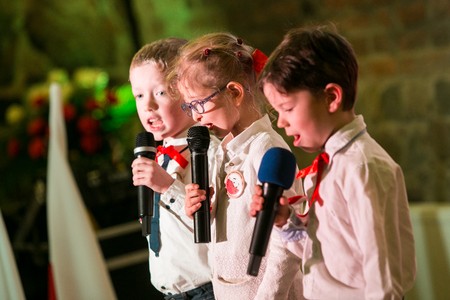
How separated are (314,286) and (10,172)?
129 inches

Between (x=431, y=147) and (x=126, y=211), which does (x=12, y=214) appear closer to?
(x=126, y=211)

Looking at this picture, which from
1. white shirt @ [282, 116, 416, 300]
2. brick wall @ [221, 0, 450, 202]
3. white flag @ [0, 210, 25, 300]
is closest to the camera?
white shirt @ [282, 116, 416, 300]

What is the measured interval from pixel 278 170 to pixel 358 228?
20cm

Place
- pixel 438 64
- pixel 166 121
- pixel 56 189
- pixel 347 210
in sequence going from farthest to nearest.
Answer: pixel 438 64
pixel 56 189
pixel 166 121
pixel 347 210

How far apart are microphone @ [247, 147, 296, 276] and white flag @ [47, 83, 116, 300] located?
1.84 m

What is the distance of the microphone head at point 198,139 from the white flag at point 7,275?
89 centimetres

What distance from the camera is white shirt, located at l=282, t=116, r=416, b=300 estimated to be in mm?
1521

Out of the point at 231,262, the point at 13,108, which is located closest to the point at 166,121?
the point at 231,262

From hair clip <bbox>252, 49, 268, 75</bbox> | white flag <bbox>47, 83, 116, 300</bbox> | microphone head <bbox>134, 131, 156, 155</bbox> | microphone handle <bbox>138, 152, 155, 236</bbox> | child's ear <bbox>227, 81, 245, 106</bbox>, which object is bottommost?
white flag <bbox>47, 83, 116, 300</bbox>

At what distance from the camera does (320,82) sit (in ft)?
5.35

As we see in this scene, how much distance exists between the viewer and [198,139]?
1890mm

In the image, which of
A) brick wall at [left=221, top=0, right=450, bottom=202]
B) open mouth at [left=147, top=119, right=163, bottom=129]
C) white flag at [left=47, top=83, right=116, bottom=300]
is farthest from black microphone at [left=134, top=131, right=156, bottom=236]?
brick wall at [left=221, top=0, right=450, bottom=202]

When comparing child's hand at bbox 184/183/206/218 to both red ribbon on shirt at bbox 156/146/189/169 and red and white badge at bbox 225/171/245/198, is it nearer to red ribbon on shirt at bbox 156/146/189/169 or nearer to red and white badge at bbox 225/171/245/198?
red and white badge at bbox 225/171/245/198

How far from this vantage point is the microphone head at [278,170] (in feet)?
5.25
